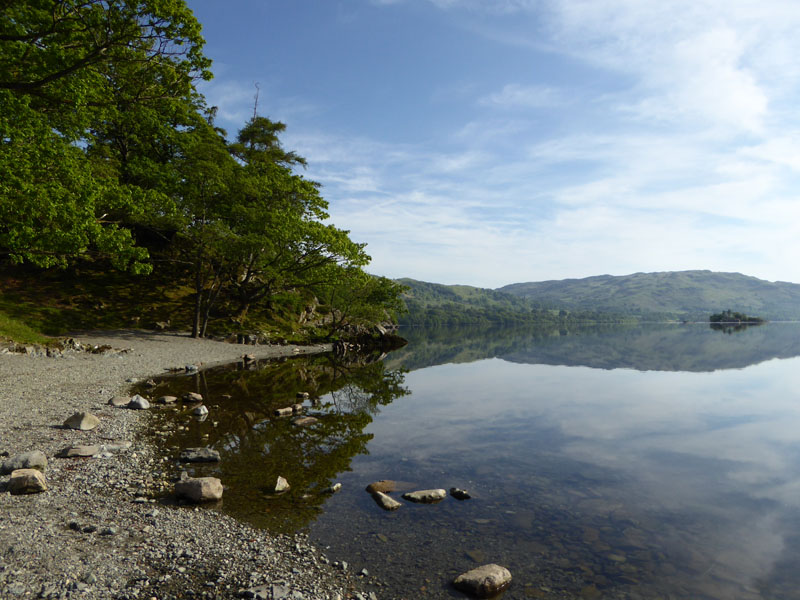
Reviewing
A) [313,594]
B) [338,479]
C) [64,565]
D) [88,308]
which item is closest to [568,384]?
[338,479]

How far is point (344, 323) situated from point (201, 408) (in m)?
46.2

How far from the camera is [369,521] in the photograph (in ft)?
35.2

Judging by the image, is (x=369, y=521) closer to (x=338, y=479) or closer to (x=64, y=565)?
(x=338, y=479)

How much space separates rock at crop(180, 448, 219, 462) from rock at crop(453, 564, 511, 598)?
9214mm

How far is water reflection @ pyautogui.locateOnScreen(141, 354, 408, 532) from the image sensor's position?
37.6 ft

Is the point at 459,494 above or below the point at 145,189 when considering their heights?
below

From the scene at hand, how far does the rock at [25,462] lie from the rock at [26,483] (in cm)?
105

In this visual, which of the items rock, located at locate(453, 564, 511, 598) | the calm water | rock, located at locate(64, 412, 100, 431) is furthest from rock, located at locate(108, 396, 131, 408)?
rock, located at locate(453, 564, 511, 598)

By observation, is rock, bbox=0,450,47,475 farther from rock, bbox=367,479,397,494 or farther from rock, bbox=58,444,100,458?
rock, bbox=367,479,397,494

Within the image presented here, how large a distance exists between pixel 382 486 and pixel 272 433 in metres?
6.85

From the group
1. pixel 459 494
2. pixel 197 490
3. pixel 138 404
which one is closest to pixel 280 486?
pixel 197 490

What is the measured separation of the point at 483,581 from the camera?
26.6 ft

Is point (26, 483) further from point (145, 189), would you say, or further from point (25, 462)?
point (145, 189)

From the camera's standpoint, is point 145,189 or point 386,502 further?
point 145,189
